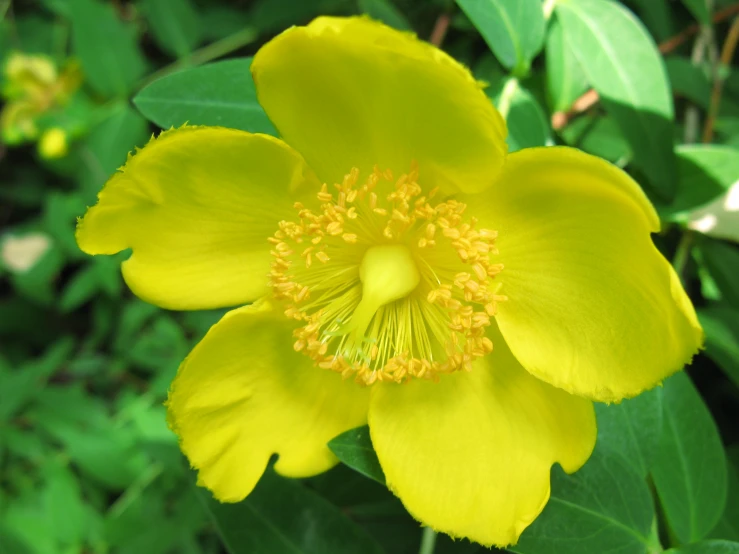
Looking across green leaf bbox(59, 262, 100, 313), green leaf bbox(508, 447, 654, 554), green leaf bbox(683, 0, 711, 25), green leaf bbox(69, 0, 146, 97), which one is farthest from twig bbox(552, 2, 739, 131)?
green leaf bbox(59, 262, 100, 313)

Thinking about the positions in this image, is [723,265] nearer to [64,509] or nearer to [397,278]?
[397,278]

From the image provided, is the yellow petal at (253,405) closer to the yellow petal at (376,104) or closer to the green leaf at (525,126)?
the yellow petal at (376,104)

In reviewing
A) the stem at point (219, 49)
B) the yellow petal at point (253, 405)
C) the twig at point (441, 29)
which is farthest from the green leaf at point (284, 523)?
the stem at point (219, 49)

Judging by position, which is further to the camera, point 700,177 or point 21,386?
point 21,386

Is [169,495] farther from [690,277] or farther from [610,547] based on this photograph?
[690,277]

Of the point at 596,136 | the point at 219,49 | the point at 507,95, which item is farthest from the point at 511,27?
the point at 219,49

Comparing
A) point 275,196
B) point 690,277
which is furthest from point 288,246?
point 690,277
